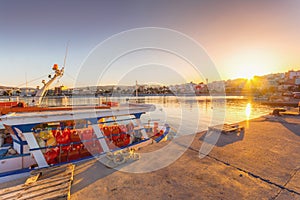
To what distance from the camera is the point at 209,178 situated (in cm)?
407

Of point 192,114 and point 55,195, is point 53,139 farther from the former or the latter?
point 192,114

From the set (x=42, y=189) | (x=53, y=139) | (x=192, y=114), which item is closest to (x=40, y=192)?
(x=42, y=189)

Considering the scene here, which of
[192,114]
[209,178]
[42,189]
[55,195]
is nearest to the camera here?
[55,195]

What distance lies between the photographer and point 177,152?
19.6 ft

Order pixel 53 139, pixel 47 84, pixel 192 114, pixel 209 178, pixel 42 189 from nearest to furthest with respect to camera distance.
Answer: pixel 42 189 → pixel 209 178 → pixel 53 139 → pixel 47 84 → pixel 192 114

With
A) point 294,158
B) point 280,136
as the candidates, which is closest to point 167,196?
point 294,158

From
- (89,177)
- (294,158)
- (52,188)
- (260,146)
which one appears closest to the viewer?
(52,188)

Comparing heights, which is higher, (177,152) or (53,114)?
(53,114)

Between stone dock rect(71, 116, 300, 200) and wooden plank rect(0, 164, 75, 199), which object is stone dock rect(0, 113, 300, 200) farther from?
wooden plank rect(0, 164, 75, 199)

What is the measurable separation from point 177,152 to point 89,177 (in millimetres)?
3193

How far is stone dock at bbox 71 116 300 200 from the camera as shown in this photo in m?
3.46

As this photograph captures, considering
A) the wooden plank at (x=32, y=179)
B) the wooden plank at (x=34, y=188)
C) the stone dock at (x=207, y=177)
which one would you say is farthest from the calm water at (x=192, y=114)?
the wooden plank at (x=34, y=188)

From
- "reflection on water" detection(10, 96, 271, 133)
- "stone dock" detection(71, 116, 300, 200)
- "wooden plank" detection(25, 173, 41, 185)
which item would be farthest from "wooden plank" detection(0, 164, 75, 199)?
"reflection on water" detection(10, 96, 271, 133)

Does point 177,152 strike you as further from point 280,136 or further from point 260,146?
point 280,136
